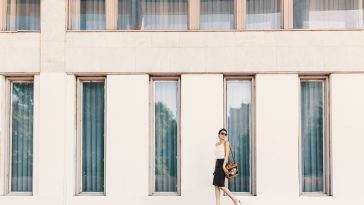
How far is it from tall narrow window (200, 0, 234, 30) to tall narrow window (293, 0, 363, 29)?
1.60 m

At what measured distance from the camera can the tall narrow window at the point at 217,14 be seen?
1324 cm

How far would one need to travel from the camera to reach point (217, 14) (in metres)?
13.3

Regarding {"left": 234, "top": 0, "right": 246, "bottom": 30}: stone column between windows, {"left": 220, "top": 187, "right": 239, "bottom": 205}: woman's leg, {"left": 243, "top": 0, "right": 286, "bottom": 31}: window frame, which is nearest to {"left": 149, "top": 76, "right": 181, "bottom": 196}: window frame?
{"left": 220, "top": 187, "right": 239, "bottom": 205}: woman's leg

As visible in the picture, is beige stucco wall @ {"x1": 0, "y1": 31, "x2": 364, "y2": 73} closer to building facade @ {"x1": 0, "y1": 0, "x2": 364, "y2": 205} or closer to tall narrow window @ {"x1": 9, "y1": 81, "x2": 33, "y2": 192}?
building facade @ {"x1": 0, "y1": 0, "x2": 364, "y2": 205}

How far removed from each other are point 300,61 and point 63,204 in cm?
663

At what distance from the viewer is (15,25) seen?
44.0ft

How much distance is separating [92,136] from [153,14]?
11.2ft

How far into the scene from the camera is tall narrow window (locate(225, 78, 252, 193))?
516 inches

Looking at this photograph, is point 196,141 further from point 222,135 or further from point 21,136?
point 21,136

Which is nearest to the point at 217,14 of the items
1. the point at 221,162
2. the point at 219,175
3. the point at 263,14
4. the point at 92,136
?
the point at 263,14

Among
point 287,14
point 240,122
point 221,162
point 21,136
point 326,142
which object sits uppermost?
point 287,14

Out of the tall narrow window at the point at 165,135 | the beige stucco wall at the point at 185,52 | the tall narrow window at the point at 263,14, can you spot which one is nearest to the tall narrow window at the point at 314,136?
the beige stucco wall at the point at 185,52

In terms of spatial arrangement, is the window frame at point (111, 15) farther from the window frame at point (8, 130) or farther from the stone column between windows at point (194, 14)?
the window frame at point (8, 130)

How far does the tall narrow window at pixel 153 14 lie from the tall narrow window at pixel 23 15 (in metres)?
2.12
